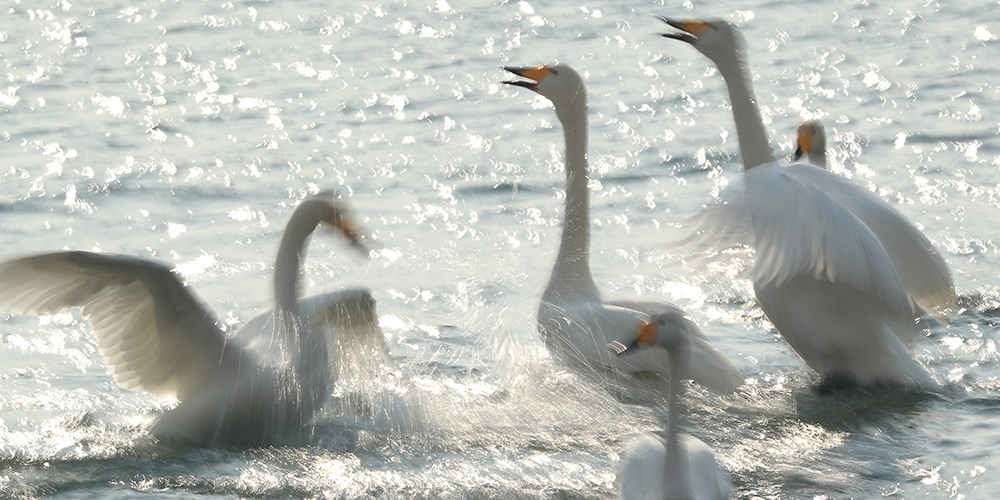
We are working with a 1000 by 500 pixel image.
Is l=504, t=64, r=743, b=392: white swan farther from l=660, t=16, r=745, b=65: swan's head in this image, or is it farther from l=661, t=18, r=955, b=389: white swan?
l=660, t=16, r=745, b=65: swan's head

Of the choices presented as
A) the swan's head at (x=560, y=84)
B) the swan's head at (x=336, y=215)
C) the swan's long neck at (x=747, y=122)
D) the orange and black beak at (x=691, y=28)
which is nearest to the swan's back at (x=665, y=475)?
the swan's head at (x=336, y=215)

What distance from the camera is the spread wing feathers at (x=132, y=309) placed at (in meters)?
6.32

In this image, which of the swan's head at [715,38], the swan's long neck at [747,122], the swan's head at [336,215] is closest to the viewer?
the swan's head at [336,215]

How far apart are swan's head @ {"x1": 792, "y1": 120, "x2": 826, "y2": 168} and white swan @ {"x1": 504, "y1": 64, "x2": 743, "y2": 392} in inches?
50.7

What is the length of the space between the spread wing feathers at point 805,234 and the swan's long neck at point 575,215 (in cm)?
135

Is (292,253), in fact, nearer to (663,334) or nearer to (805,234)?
(663,334)

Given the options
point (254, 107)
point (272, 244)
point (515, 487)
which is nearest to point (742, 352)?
point (515, 487)

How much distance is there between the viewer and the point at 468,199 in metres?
10.3

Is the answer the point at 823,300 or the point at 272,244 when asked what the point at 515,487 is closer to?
the point at 823,300

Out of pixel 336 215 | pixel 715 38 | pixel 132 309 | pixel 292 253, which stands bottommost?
pixel 132 309

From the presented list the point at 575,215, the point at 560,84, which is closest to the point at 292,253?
the point at 575,215

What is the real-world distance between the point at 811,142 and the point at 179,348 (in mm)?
3875

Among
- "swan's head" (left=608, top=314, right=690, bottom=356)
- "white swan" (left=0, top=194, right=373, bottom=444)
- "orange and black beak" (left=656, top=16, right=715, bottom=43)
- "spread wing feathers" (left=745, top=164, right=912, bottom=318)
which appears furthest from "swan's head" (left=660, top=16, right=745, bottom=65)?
"white swan" (left=0, top=194, right=373, bottom=444)

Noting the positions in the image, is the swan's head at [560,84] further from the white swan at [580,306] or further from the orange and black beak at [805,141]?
the orange and black beak at [805,141]
